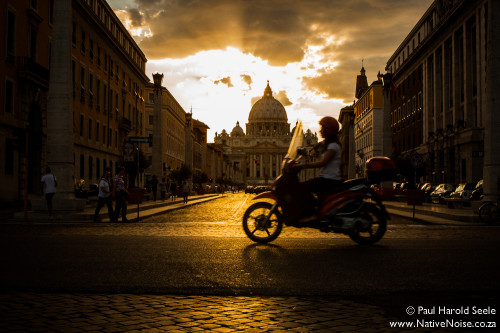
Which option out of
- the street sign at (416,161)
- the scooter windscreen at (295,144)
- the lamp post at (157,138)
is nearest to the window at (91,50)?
the lamp post at (157,138)

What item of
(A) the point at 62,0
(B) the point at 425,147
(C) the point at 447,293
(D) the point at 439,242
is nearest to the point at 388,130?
(B) the point at 425,147

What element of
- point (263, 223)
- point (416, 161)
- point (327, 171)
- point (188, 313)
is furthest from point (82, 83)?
point (188, 313)

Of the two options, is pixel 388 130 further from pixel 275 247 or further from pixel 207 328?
pixel 207 328

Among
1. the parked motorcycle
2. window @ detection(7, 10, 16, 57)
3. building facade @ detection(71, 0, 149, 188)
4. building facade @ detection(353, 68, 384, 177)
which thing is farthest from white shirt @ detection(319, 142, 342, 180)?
building facade @ detection(353, 68, 384, 177)

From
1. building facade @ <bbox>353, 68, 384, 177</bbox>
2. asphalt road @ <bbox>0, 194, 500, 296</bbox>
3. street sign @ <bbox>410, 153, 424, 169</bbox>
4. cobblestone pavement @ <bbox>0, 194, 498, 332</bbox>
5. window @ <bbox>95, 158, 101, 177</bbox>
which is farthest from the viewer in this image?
building facade @ <bbox>353, 68, 384, 177</bbox>

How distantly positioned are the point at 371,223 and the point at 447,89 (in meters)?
46.4

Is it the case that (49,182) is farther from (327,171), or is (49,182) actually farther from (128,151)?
(327,171)

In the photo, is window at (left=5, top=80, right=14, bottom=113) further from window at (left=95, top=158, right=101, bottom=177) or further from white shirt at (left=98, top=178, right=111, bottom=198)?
window at (left=95, top=158, right=101, bottom=177)

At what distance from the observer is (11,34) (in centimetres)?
2905

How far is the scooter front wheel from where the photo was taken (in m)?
9.53

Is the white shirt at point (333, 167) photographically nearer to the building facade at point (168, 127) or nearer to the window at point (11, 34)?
the window at point (11, 34)

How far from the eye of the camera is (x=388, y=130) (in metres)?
38.5

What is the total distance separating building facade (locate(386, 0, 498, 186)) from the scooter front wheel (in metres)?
28.7

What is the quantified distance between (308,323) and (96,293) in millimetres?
2246
